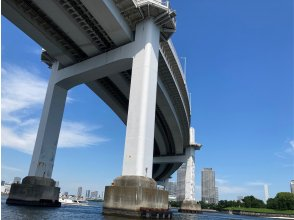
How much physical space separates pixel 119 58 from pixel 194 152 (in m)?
44.8

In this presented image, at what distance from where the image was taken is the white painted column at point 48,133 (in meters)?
27.8

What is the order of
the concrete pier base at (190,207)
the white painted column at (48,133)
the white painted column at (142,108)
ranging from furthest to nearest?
the concrete pier base at (190,207), the white painted column at (48,133), the white painted column at (142,108)

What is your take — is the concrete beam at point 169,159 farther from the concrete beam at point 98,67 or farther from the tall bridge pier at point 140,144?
the tall bridge pier at point 140,144

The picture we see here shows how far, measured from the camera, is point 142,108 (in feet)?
72.1

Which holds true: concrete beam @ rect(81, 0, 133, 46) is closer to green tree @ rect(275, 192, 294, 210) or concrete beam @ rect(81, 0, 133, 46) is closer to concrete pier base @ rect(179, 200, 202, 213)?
concrete pier base @ rect(179, 200, 202, 213)

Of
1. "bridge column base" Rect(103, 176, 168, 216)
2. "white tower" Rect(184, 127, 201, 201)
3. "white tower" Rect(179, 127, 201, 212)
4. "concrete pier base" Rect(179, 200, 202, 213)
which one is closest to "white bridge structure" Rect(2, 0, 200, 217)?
"bridge column base" Rect(103, 176, 168, 216)

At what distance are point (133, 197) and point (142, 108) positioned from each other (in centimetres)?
677

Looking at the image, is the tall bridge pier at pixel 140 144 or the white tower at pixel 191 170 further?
the white tower at pixel 191 170

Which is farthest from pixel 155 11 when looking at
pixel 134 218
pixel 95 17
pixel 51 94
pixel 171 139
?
pixel 171 139

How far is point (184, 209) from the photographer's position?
62.4 m

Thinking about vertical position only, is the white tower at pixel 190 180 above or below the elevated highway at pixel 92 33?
below

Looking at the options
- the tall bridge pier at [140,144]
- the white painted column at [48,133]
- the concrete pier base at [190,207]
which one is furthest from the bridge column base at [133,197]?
the concrete pier base at [190,207]

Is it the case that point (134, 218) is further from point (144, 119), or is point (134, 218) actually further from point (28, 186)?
point (28, 186)

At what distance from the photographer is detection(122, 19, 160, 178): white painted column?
2105 cm
